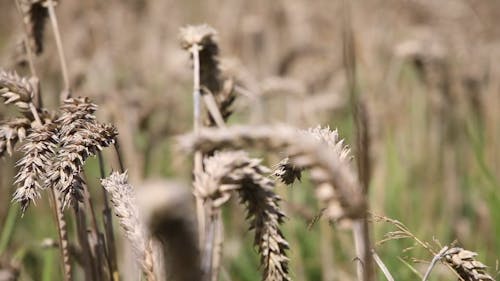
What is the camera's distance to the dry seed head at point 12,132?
116 centimetres

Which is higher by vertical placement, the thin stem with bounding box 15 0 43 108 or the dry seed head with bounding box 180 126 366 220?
the thin stem with bounding box 15 0 43 108

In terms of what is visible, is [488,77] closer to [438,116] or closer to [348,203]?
[438,116]

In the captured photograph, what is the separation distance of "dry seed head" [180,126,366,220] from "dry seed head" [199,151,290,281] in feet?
0.43

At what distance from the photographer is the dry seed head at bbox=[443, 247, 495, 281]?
3.31ft

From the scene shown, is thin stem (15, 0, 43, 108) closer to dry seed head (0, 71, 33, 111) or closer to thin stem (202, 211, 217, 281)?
dry seed head (0, 71, 33, 111)

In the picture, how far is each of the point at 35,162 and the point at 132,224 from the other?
0.17m

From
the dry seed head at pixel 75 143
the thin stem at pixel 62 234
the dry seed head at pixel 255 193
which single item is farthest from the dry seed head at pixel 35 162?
the dry seed head at pixel 255 193

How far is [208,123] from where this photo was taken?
1.49 metres

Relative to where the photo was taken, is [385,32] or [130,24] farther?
[130,24]

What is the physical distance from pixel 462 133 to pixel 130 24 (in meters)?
2.54

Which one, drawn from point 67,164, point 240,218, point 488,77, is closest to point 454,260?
point 67,164

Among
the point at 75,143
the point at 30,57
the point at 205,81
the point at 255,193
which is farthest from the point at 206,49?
the point at 255,193

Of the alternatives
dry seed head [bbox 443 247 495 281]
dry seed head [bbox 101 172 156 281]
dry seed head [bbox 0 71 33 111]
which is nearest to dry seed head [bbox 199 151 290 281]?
dry seed head [bbox 101 172 156 281]

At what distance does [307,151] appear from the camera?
0.69 meters
